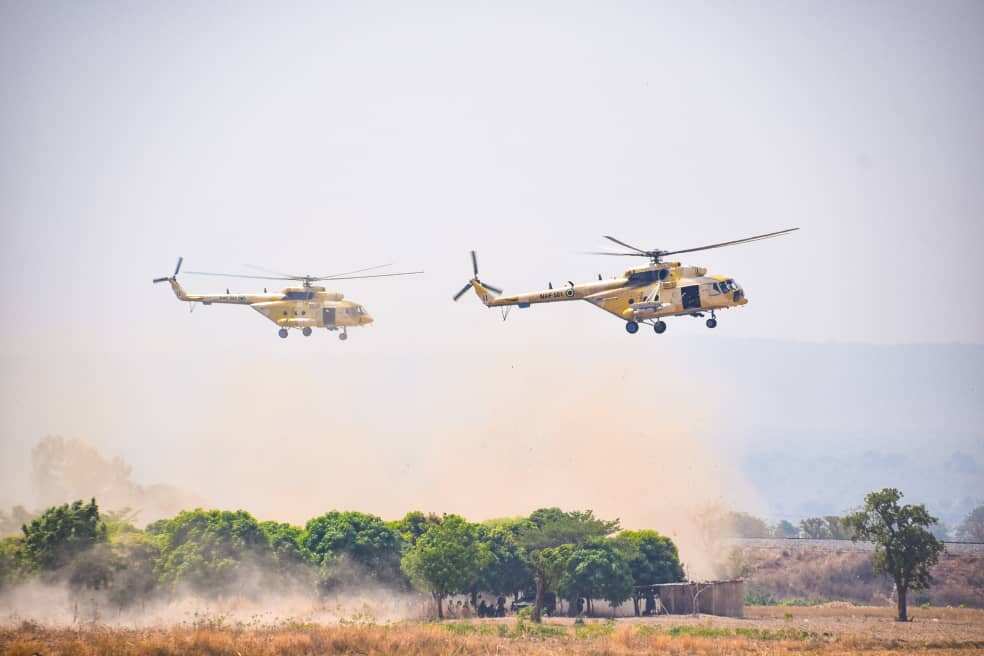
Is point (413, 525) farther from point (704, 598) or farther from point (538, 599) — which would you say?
point (704, 598)

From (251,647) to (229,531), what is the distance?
32.3 metres

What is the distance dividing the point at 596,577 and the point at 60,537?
46.7 m

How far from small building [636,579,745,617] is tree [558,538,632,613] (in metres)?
6.09

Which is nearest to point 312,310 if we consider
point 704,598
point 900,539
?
point 704,598

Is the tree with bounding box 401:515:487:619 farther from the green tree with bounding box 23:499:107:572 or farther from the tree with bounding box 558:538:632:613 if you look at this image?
the green tree with bounding box 23:499:107:572

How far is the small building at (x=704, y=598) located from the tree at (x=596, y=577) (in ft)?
20.0

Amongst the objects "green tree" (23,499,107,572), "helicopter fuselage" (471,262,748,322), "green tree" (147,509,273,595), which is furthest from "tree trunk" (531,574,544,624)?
"green tree" (23,499,107,572)

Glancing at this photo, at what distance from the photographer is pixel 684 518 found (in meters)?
162

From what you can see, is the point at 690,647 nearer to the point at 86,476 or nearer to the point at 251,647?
the point at 251,647

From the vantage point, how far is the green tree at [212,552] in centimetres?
10256

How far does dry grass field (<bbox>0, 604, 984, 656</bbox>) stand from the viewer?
248 feet

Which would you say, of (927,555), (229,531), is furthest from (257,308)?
(927,555)

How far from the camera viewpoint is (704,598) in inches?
4503

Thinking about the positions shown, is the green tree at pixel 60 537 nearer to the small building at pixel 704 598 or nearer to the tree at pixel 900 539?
the small building at pixel 704 598
